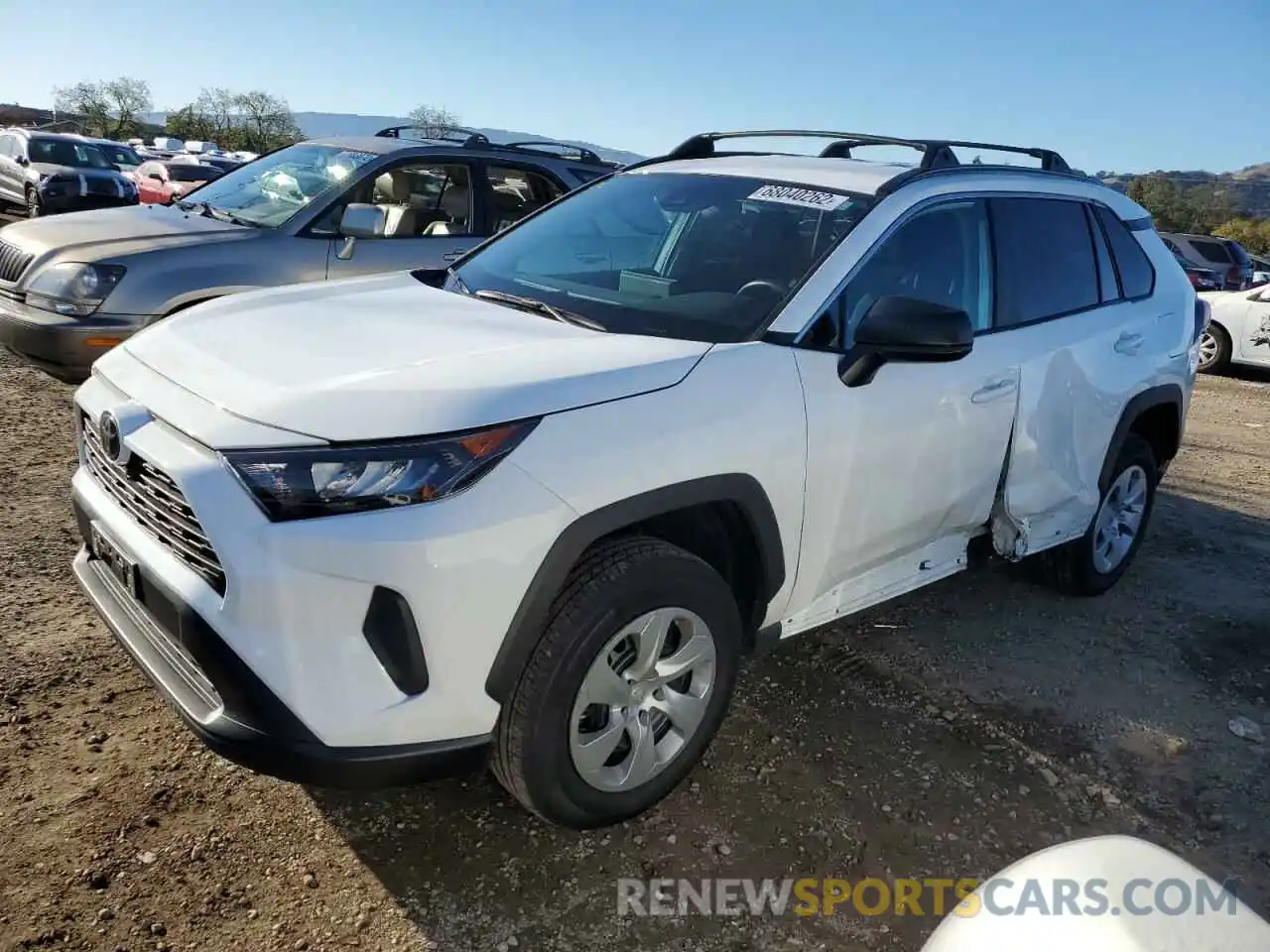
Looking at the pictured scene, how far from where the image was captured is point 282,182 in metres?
6.16

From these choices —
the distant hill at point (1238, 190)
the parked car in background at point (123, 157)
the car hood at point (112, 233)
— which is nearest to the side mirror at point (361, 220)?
the car hood at point (112, 233)

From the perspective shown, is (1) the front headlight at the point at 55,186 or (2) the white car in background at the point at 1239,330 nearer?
(2) the white car in background at the point at 1239,330

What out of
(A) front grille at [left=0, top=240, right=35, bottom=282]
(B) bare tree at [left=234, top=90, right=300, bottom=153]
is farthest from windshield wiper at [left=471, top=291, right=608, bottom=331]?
(B) bare tree at [left=234, top=90, right=300, bottom=153]

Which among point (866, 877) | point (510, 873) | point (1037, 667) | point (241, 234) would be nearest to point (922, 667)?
point (1037, 667)

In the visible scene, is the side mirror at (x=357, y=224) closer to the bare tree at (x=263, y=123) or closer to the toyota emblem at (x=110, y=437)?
the toyota emblem at (x=110, y=437)

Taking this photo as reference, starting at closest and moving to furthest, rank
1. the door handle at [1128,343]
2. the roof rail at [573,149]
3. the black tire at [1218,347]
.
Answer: the door handle at [1128,343]
the roof rail at [573,149]
the black tire at [1218,347]

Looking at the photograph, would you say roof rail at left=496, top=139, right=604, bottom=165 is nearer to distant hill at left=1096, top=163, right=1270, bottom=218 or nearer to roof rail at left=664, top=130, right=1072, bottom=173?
roof rail at left=664, top=130, right=1072, bottom=173

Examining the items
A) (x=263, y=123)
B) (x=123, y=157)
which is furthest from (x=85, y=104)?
(x=123, y=157)

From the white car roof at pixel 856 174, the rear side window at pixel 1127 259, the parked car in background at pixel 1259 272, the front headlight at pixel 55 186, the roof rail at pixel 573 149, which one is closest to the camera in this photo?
the white car roof at pixel 856 174

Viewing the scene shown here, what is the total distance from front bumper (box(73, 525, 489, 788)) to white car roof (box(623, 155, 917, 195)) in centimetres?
213

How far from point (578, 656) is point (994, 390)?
1.85 m

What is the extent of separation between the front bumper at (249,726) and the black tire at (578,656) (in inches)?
4.7

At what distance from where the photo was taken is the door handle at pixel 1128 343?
4.03 m

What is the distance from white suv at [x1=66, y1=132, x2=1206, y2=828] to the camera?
2.09 metres
